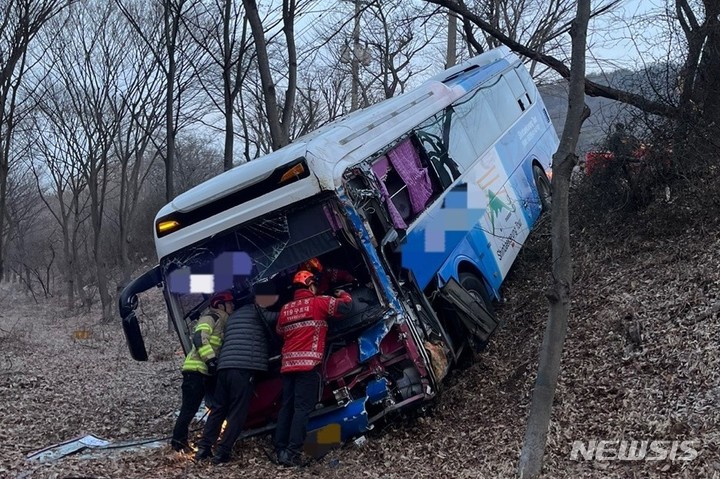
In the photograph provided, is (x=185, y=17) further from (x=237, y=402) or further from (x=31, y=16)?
(x=237, y=402)

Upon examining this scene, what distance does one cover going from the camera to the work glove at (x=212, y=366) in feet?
24.3

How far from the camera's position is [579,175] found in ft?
37.0

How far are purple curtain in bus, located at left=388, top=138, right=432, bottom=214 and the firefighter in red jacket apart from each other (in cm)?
173

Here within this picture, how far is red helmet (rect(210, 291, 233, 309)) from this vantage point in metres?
7.53

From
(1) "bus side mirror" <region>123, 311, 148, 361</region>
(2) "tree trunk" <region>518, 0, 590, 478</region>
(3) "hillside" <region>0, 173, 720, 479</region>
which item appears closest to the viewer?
(2) "tree trunk" <region>518, 0, 590, 478</region>

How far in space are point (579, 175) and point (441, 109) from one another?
313cm

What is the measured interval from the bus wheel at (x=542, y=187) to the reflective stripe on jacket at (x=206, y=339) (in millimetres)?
6250

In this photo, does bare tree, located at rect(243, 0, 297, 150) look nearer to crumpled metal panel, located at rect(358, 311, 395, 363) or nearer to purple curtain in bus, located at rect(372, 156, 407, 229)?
purple curtain in bus, located at rect(372, 156, 407, 229)

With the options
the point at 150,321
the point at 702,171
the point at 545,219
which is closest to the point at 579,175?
the point at 545,219

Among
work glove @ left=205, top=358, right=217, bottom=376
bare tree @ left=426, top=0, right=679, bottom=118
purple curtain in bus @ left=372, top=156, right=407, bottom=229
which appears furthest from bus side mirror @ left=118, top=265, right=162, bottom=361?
bare tree @ left=426, top=0, right=679, bottom=118

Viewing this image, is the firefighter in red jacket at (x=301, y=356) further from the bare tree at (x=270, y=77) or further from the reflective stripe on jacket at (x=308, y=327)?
the bare tree at (x=270, y=77)

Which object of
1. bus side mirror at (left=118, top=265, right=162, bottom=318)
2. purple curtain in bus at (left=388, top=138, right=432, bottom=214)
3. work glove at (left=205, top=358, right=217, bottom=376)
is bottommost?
work glove at (left=205, top=358, right=217, bottom=376)

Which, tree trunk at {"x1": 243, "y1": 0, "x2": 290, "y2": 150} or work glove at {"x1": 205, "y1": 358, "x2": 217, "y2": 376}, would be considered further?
tree trunk at {"x1": 243, "y1": 0, "x2": 290, "y2": 150}

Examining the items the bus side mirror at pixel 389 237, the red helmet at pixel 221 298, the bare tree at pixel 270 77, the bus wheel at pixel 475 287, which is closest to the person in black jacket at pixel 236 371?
the red helmet at pixel 221 298
